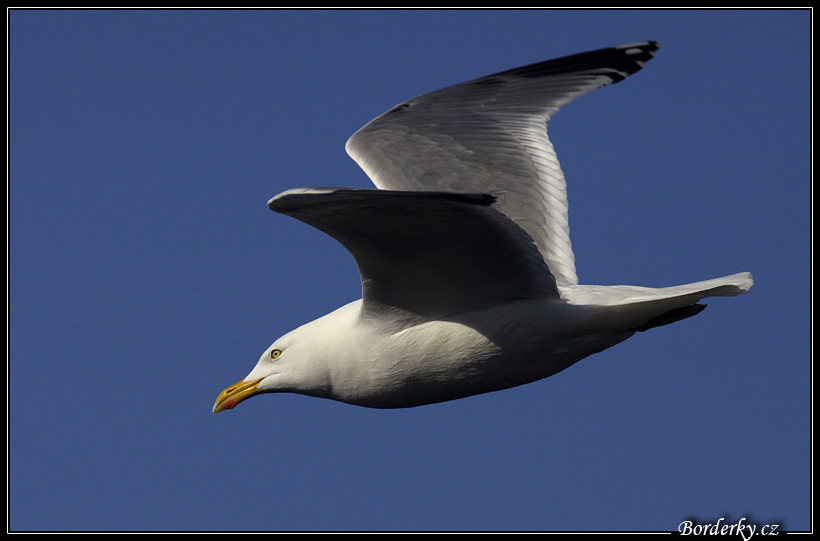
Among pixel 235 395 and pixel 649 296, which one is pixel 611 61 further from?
pixel 235 395

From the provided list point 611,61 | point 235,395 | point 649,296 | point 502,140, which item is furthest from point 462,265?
point 611,61

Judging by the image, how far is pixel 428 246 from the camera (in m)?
5.00

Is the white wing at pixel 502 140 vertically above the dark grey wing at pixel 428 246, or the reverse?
the white wing at pixel 502 140

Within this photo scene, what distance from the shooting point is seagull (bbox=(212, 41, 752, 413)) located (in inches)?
189

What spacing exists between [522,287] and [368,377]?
132 cm

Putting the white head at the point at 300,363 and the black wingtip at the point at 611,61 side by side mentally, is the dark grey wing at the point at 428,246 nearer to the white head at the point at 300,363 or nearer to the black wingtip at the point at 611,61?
the white head at the point at 300,363

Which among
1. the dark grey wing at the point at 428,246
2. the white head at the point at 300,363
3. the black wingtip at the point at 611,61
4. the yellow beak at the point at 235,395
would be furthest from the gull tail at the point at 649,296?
the yellow beak at the point at 235,395

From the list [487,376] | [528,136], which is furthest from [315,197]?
[528,136]

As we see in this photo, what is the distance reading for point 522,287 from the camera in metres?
5.41

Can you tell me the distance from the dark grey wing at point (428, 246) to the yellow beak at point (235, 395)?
4.83 feet

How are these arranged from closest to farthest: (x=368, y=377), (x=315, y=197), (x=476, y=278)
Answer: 1. (x=315, y=197)
2. (x=476, y=278)
3. (x=368, y=377)

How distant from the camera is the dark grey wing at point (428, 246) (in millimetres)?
4266

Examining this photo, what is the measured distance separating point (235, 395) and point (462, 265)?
2.38 metres

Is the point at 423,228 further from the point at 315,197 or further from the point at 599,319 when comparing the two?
the point at 599,319
